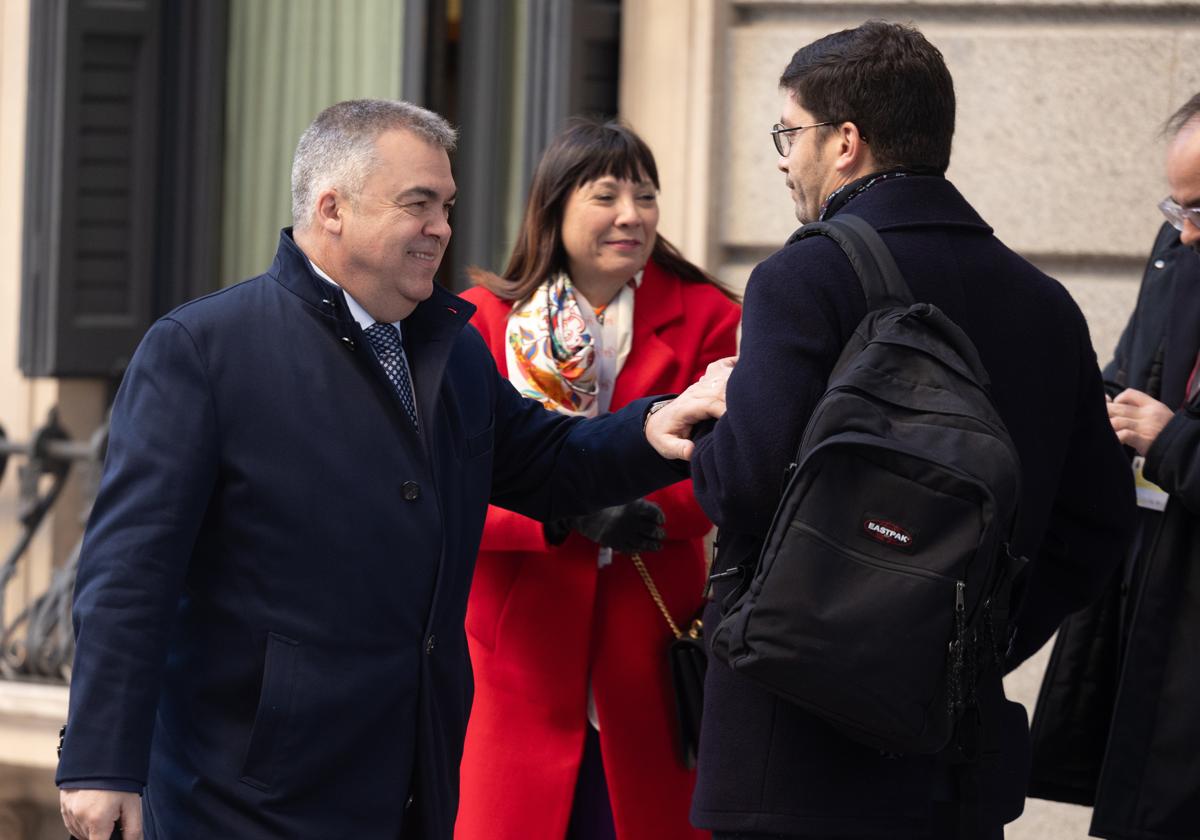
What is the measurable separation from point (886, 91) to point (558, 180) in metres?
1.30

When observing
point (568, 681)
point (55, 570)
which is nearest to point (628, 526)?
point (568, 681)

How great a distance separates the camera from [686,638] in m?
3.48

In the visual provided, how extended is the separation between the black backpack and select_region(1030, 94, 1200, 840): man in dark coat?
0.93 metres

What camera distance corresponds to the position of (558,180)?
146 inches

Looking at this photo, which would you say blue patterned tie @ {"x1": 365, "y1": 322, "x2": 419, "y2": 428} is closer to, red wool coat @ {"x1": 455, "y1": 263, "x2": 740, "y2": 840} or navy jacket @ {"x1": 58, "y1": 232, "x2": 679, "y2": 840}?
navy jacket @ {"x1": 58, "y1": 232, "x2": 679, "y2": 840}

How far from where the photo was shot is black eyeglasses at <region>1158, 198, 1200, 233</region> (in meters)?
3.12

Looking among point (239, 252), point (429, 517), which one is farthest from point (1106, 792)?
point (239, 252)

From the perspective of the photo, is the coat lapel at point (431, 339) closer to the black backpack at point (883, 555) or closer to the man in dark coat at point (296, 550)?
the man in dark coat at point (296, 550)

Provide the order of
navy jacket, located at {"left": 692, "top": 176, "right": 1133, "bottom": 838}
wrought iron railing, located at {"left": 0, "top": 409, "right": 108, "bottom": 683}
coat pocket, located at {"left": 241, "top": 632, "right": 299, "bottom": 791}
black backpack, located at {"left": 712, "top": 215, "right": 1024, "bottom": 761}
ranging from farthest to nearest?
wrought iron railing, located at {"left": 0, "top": 409, "right": 108, "bottom": 683} < coat pocket, located at {"left": 241, "top": 632, "right": 299, "bottom": 791} < navy jacket, located at {"left": 692, "top": 176, "right": 1133, "bottom": 838} < black backpack, located at {"left": 712, "top": 215, "right": 1024, "bottom": 761}

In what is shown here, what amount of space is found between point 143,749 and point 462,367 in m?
0.87

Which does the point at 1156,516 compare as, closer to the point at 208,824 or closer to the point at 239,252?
the point at 208,824

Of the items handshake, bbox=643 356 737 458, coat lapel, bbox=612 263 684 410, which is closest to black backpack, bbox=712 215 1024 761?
handshake, bbox=643 356 737 458

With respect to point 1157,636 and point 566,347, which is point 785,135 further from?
point 1157,636

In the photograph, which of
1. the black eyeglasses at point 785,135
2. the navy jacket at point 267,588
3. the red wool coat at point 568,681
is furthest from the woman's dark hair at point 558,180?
the black eyeglasses at point 785,135
